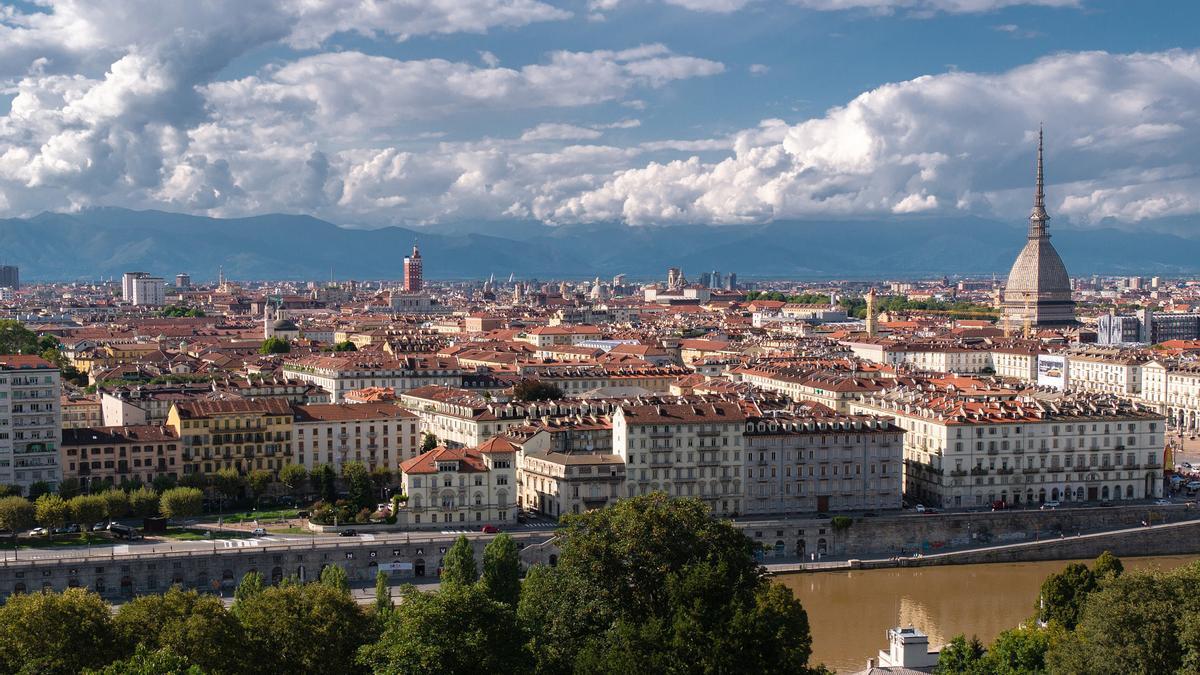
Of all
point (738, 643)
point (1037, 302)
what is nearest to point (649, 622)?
point (738, 643)

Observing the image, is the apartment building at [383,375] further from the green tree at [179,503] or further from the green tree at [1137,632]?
the green tree at [1137,632]

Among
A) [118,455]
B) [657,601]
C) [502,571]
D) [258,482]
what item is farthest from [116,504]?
[657,601]

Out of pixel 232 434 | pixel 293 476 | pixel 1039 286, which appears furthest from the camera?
pixel 1039 286

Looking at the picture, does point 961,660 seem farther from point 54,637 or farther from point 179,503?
point 179,503

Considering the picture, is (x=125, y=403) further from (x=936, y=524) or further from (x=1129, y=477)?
(x=1129, y=477)

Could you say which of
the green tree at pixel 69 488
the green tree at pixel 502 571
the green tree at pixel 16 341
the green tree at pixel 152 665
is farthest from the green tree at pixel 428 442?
the green tree at pixel 16 341

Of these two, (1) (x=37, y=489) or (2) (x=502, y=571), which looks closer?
(2) (x=502, y=571)
